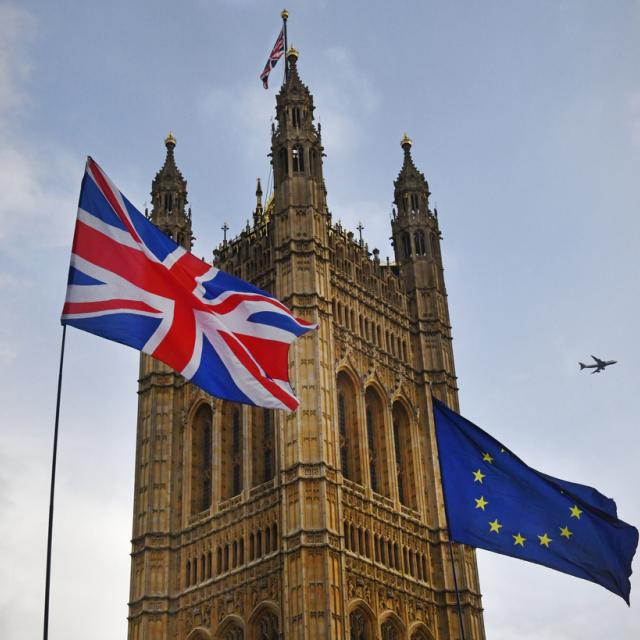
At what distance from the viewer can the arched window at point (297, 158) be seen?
185 ft

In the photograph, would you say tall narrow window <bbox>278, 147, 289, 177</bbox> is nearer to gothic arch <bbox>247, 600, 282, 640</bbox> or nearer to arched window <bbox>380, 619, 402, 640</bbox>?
gothic arch <bbox>247, 600, 282, 640</bbox>

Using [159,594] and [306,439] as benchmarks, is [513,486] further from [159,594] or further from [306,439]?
[159,594]

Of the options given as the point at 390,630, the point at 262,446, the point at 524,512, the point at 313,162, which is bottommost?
the point at 524,512

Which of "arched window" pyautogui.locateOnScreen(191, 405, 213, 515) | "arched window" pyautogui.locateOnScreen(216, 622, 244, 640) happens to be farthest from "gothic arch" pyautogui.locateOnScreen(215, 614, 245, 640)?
"arched window" pyautogui.locateOnScreen(191, 405, 213, 515)

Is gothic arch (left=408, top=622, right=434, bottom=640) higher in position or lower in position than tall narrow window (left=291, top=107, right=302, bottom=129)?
lower

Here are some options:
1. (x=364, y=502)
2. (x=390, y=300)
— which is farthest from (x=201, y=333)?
(x=390, y=300)

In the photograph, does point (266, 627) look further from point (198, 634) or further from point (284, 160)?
point (284, 160)

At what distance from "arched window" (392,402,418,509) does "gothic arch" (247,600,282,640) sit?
30.8 ft

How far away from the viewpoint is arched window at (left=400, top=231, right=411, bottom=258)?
61.3m

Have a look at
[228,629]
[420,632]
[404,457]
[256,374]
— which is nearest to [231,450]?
[404,457]

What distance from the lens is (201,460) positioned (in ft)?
173

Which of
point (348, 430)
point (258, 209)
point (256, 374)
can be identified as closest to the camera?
point (256, 374)

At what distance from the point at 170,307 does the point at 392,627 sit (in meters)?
27.5

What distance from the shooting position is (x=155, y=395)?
5416 cm
